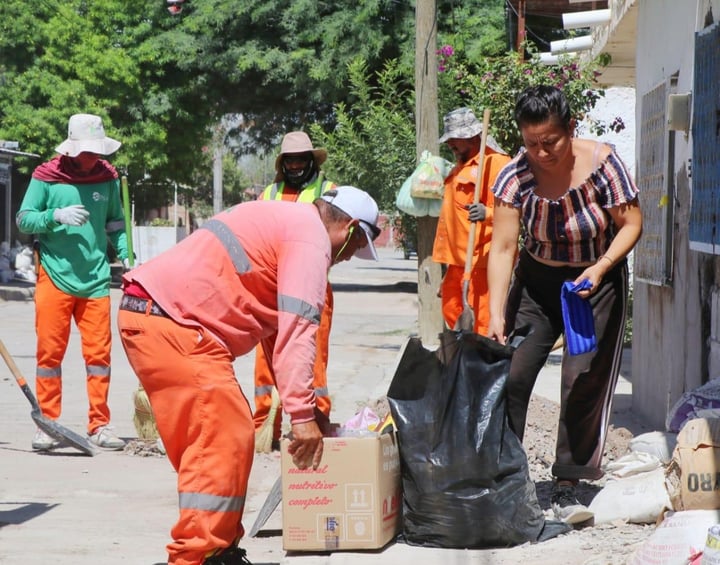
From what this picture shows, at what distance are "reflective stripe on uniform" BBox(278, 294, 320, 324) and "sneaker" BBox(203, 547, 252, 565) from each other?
88cm

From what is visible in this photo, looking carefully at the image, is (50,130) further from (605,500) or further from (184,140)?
(605,500)

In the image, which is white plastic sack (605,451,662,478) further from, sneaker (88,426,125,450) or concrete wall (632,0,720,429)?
sneaker (88,426,125,450)

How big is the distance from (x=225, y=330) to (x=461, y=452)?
1.14 m

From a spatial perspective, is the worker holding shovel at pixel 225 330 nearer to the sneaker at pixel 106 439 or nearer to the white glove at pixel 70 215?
the white glove at pixel 70 215

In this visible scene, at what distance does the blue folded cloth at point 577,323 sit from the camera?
5.11 m

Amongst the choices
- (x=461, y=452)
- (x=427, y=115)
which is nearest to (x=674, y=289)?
(x=461, y=452)

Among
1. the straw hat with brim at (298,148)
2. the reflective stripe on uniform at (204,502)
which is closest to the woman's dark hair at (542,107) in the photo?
the reflective stripe on uniform at (204,502)

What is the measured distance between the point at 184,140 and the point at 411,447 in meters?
26.0

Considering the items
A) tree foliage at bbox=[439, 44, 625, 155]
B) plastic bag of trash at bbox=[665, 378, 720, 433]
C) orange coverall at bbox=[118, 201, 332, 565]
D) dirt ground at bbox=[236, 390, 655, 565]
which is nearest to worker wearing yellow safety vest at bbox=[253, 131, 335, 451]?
dirt ground at bbox=[236, 390, 655, 565]

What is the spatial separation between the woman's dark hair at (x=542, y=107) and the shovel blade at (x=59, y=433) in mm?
3597

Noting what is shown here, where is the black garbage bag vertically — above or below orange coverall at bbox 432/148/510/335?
below

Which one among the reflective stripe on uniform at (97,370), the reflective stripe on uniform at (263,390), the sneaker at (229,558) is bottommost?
the sneaker at (229,558)

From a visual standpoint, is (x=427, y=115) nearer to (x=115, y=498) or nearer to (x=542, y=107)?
(x=115, y=498)

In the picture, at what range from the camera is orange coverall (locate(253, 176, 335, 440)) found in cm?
703
